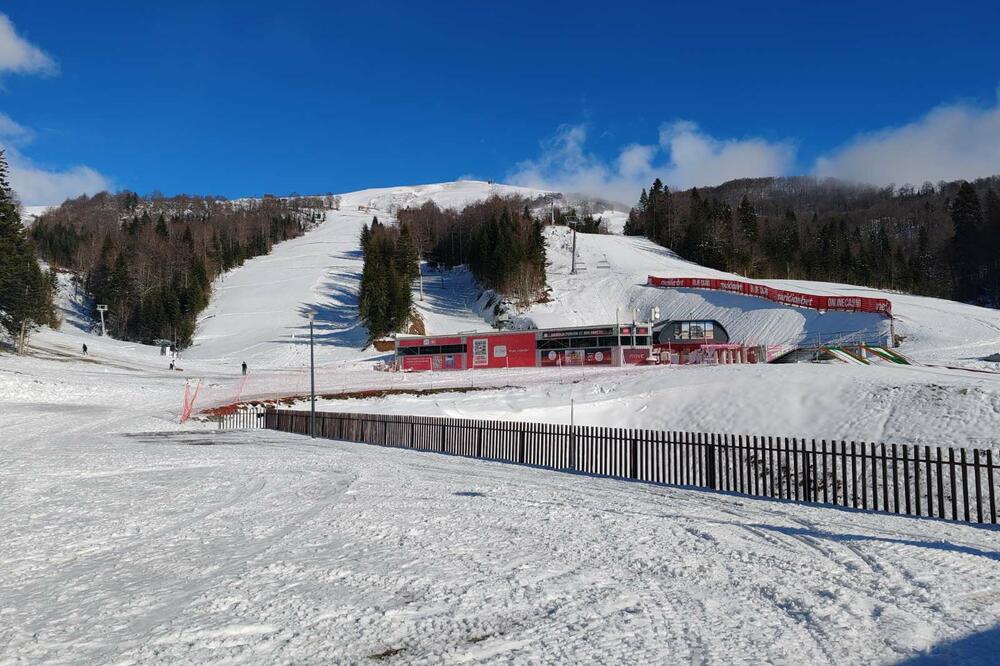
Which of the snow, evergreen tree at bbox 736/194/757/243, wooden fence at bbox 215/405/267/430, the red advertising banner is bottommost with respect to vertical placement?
wooden fence at bbox 215/405/267/430

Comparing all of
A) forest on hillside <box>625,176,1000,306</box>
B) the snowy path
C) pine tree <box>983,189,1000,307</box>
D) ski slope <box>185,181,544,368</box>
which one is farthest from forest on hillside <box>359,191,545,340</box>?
pine tree <box>983,189,1000,307</box>

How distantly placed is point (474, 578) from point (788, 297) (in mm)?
65599

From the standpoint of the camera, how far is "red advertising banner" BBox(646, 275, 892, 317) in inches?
2138

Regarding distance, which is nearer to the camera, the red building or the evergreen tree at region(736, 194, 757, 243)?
the red building

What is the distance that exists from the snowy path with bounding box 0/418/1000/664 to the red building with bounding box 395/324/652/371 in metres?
37.9

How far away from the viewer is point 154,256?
104062 mm

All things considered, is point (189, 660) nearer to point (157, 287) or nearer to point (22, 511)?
point (22, 511)

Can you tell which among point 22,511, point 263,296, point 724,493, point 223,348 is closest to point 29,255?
point 223,348

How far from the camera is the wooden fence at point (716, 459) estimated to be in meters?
12.1

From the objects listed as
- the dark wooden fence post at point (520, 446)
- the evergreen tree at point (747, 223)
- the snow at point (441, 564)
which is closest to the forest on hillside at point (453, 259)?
the evergreen tree at point (747, 223)

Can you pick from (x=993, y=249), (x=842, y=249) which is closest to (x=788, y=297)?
(x=993, y=249)

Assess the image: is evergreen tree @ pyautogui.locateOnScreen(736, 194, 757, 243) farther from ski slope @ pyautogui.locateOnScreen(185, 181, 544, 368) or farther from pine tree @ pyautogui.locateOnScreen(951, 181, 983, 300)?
ski slope @ pyautogui.locateOnScreen(185, 181, 544, 368)

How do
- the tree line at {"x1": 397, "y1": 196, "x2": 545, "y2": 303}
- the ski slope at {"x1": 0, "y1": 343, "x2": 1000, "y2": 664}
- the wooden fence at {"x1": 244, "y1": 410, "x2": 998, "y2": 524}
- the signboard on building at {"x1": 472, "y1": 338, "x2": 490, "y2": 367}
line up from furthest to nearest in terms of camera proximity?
1. the tree line at {"x1": 397, "y1": 196, "x2": 545, "y2": 303}
2. the signboard on building at {"x1": 472, "y1": 338, "x2": 490, "y2": 367}
3. the wooden fence at {"x1": 244, "y1": 410, "x2": 998, "y2": 524}
4. the ski slope at {"x1": 0, "y1": 343, "x2": 1000, "y2": 664}

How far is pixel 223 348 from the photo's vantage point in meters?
77.2
